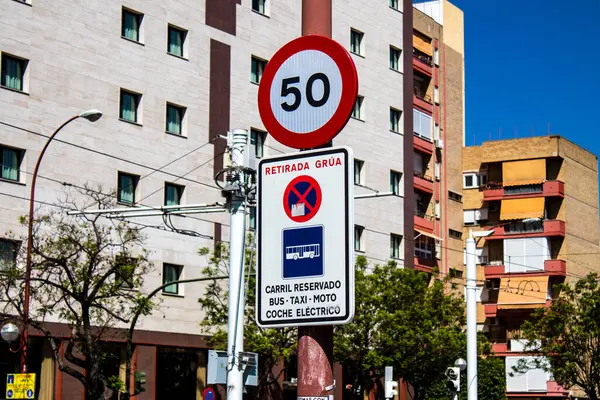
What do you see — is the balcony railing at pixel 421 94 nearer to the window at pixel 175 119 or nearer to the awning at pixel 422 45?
the awning at pixel 422 45

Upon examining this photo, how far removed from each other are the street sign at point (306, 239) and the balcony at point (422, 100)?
2397 inches

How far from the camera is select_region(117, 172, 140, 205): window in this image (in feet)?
143

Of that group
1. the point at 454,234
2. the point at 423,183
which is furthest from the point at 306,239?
the point at 454,234

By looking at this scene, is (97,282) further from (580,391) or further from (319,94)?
(580,391)

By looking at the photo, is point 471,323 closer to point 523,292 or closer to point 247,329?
point 247,329

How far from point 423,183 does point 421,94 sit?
5.77 metres

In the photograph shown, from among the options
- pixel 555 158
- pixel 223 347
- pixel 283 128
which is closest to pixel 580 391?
pixel 555 158

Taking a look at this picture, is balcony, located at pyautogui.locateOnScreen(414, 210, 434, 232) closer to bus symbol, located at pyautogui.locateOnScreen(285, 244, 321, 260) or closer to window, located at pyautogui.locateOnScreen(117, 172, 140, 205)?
window, located at pyautogui.locateOnScreen(117, 172, 140, 205)

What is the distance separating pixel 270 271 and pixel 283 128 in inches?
26.7

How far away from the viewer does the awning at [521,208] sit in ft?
244

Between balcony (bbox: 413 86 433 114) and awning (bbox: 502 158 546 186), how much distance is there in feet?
33.5

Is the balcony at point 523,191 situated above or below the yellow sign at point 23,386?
above

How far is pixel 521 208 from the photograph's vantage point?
74.8 m

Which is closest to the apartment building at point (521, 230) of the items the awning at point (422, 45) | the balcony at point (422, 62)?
the balcony at point (422, 62)
